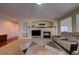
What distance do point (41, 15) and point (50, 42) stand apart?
1.35m

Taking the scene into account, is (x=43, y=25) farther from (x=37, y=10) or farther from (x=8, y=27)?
(x=8, y=27)

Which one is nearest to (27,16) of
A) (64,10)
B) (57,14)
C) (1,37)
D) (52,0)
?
(57,14)

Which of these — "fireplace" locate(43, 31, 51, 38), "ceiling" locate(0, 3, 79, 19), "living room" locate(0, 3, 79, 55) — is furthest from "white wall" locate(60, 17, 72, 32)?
"fireplace" locate(43, 31, 51, 38)

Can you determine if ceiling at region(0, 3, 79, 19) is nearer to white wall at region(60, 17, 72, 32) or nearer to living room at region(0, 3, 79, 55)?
living room at region(0, 3, 79, 55)

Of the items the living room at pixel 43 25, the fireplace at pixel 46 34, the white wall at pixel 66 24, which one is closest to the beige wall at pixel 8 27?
the living room at pixel 43 25

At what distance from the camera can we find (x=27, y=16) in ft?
18.3

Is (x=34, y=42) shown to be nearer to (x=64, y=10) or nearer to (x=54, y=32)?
(x=54, y=32)

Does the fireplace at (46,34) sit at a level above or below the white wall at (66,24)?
below

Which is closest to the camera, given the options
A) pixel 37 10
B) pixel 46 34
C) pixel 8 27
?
pixel 37 10

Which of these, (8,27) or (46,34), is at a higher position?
(8,27)

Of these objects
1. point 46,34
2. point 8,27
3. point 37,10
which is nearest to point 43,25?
point 46,34

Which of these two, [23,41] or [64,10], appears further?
[23,41]

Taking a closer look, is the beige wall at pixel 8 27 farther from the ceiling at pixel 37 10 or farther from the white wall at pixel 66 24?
the white wall at pixel 66 24

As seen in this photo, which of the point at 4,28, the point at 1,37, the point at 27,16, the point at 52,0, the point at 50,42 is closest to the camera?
the point at 52,0
